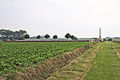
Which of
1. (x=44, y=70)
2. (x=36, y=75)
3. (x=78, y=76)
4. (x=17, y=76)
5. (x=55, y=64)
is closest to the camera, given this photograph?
(x=17, y=76)

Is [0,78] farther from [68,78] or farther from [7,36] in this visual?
[7,36]

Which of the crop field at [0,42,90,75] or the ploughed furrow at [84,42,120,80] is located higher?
the crop field at [0,42,90,75]

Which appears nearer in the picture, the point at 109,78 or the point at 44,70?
the point at 109,78

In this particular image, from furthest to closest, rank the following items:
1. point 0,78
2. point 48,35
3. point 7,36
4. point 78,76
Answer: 1. point 7,36
2. point 48,35
3. point 78,76
4. point 0,78

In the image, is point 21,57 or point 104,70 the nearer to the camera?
point 104,70

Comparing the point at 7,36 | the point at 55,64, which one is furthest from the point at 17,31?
the point at 55,64

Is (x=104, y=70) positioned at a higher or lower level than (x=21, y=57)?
lower

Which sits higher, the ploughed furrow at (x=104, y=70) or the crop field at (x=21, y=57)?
the crop field at (x=21, y=57)

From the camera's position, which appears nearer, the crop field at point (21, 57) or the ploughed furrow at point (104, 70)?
the crop field at point (21, 57)

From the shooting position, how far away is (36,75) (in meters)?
11.0

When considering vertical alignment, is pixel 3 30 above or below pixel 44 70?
above

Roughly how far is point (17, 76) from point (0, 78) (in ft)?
3.27

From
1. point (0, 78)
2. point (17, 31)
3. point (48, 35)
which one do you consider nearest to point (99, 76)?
point (0, 78)

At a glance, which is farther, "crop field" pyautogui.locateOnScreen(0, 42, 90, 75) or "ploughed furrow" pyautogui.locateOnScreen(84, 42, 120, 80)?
"ploughed furrow" pyautogui.locateOnScreen(84, 42, 120, 80)
